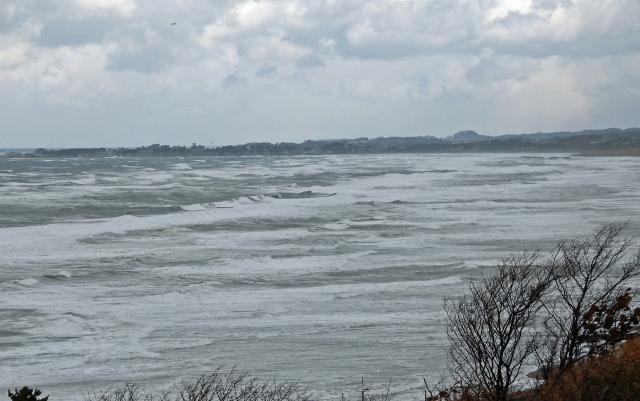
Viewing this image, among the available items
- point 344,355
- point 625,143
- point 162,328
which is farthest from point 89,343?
point 625,143

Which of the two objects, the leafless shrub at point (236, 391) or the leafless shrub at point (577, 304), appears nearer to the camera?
the leafless shrub at point (236, 391)

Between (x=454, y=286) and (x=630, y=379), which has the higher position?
(x=630, y=379)

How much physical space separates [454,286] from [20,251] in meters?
18.7

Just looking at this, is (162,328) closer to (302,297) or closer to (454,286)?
(302,297)

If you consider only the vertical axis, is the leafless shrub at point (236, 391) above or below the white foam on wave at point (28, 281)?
above

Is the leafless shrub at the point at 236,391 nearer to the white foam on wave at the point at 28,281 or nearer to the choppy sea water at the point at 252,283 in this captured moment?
the choppy sea water at the point at 252,283

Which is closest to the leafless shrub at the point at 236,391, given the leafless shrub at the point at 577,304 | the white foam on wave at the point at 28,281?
the leafless shrub at the point at 577,304

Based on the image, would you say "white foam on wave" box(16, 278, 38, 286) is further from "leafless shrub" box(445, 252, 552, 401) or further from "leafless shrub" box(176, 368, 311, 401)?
"leafless shrub" box(445, 252, 552, 401)

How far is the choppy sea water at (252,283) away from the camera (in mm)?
15180

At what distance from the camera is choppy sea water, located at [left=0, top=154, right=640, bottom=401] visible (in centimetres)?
1518

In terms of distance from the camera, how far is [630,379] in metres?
8.73

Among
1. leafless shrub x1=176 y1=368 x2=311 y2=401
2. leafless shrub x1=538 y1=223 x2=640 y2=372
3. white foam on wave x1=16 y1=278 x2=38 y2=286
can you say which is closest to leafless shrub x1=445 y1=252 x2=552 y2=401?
leafless shrub x1=538 y1=223 x2=640 y2=372

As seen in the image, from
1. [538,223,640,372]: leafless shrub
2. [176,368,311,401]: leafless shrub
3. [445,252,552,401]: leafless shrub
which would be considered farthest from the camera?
[538,223,640,372]: leafless shrub

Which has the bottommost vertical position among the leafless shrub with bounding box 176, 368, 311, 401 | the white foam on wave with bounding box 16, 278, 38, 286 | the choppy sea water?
the choppy sea water
